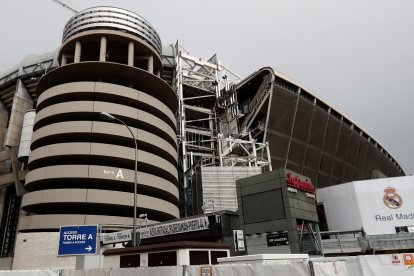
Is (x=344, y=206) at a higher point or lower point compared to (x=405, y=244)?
higher

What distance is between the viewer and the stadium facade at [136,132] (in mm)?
47000

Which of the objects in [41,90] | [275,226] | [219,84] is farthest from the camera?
[219,84]

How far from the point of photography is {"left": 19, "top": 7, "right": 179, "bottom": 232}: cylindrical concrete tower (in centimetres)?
4556

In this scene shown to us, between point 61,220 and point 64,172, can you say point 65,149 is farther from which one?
point 61,220

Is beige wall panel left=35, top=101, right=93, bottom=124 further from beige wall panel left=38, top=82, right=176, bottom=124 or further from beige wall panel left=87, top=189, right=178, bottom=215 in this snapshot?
A: beige wall panel left=87, top=189, right=178, bottom=215

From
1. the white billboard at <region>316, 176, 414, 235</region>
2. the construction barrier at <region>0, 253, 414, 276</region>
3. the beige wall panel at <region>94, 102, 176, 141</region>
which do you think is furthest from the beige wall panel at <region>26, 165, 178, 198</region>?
the construction barrier at <region>0, 253, 414, 276</region>

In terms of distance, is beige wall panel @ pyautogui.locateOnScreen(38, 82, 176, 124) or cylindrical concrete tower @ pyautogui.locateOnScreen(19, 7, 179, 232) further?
beige wall panel @ pyautogui.locateOnScreen(38, 82, 176, 124)

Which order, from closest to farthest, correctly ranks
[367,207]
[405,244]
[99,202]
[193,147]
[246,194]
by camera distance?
[246,194]
[405,244]
[99,202]
[367,207]
[193,147]

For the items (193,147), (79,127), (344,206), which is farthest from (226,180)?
(79,127)

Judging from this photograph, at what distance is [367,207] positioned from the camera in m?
51.8

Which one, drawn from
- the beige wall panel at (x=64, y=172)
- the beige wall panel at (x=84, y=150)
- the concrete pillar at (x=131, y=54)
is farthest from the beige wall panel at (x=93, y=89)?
the beige wall panel at (x=64, y=172)

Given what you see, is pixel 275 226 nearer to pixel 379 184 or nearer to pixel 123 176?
pixel 123 176

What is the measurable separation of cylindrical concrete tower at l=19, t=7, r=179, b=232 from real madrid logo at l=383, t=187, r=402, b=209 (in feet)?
105

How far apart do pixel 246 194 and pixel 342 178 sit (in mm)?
53830
